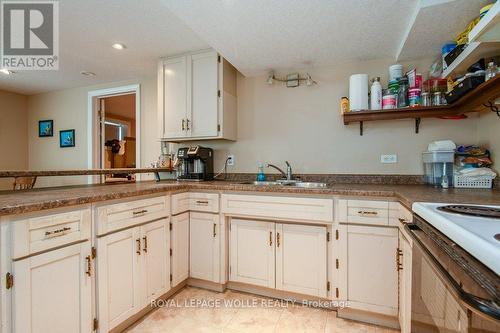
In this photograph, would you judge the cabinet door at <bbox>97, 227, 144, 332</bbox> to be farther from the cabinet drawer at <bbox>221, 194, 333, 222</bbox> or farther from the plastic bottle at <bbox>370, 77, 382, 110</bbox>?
the plastic bottle at <bbox>370, 77, 382, 110</bbox>

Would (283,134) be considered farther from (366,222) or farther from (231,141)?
(366,222)

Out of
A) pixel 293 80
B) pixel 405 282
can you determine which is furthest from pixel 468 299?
pixel 293 80

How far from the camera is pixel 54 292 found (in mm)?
1151

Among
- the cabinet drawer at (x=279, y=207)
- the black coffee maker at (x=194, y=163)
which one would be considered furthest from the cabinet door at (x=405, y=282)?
the black coffee maker at (x=194, y=163)

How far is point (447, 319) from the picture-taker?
2.31ft

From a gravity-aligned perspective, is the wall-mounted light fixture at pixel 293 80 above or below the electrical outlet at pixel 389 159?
above

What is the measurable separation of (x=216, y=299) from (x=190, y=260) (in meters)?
0.39

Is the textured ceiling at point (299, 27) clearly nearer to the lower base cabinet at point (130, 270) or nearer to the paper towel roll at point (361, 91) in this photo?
the paper towel roll at point (361, 91)

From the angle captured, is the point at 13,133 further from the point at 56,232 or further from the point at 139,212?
the point at 56,232

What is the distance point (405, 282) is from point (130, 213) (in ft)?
5.50

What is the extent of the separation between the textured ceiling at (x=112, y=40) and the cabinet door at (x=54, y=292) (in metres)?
1.61

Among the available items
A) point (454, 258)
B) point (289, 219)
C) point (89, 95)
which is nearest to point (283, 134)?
point (289, 219)

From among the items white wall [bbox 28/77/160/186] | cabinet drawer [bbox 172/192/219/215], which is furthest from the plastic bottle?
white wall [bbox 28/77/160/186]

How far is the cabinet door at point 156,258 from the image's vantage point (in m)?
1.68
